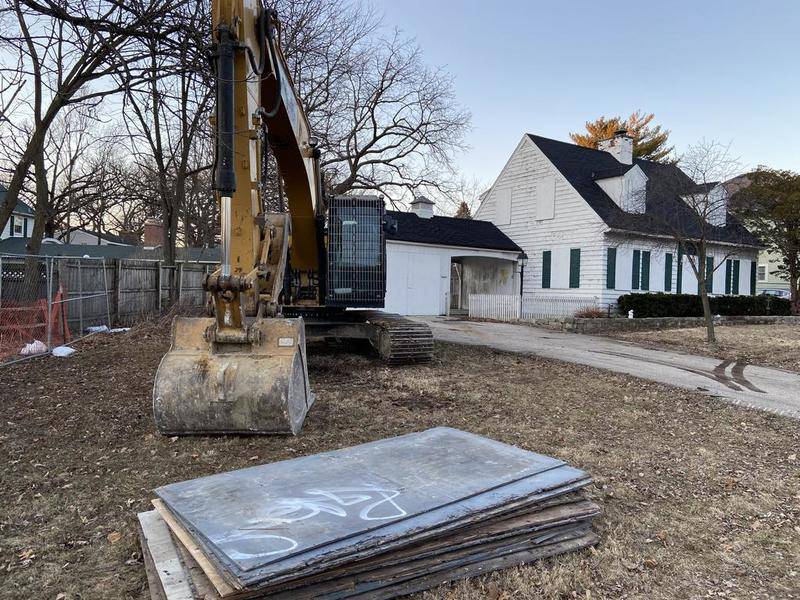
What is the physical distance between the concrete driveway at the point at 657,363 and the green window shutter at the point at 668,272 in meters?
7.56

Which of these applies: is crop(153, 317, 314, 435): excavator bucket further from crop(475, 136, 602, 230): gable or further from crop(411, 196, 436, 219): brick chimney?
crop(411, 196, 436, 219): brick chimney

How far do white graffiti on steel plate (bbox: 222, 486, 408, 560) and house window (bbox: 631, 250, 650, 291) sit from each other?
20.0 m

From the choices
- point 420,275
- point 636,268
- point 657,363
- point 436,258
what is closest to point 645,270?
point 636,268

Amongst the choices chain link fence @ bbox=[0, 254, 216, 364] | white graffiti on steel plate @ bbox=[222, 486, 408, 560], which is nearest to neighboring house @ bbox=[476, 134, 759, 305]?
chain link fence @ bbox=[0, 254, 216, 364]

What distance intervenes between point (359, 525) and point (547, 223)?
2114 cm

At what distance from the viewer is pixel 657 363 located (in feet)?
37.6

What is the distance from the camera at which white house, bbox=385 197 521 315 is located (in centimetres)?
2086

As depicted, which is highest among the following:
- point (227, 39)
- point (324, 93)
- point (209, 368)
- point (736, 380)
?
point (324, 93)

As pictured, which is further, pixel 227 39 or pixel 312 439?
pixel 312 439

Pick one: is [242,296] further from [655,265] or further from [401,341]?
[655,265]

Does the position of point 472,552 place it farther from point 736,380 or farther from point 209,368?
point 736,380

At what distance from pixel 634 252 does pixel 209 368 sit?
1939 centimetres

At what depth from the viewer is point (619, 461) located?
506cm

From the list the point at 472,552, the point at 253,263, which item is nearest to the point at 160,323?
the point at 253,263
